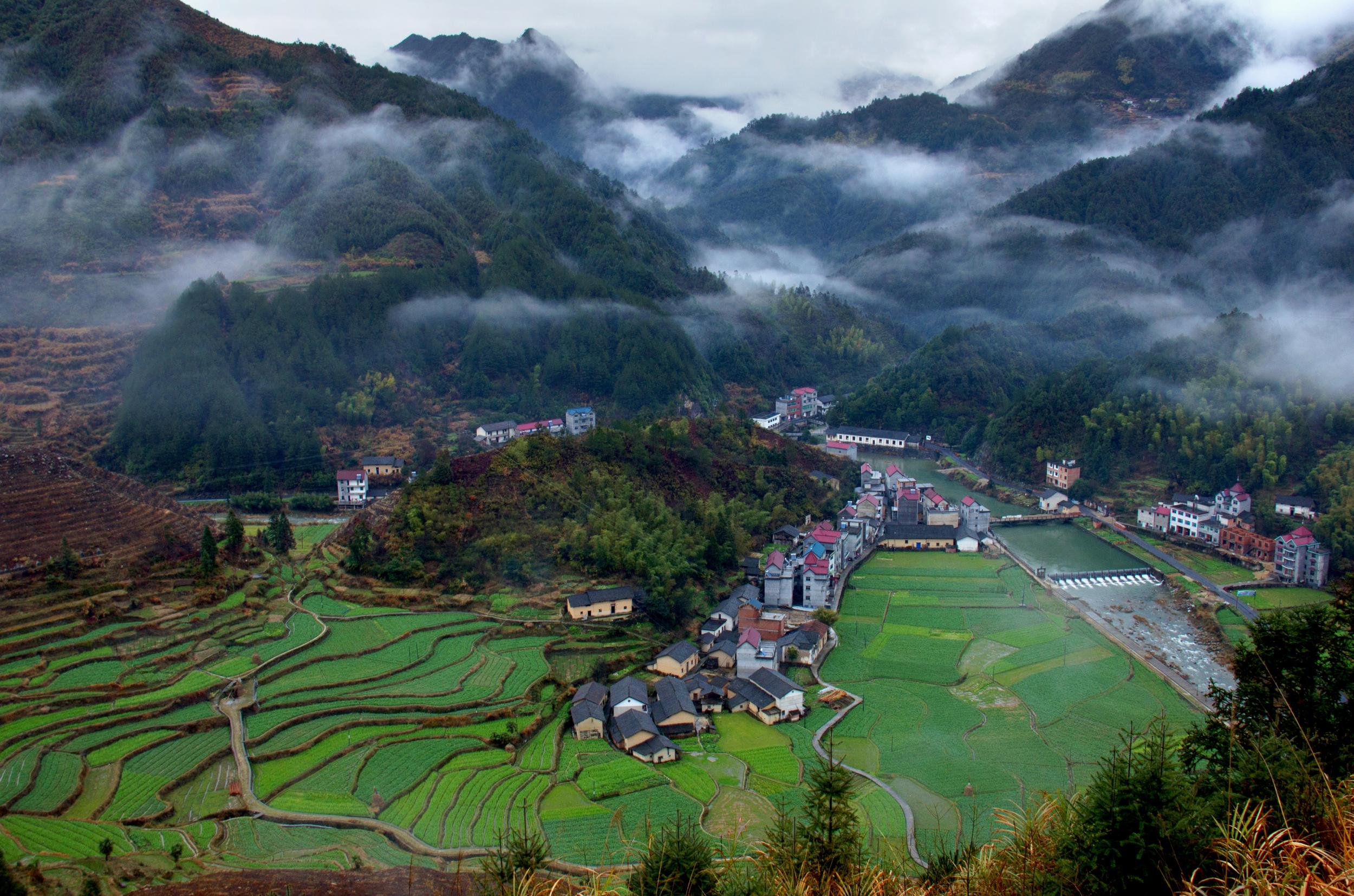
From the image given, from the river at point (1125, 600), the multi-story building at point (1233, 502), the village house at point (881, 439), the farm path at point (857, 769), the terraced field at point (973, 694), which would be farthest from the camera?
the village house at point (881, 439)

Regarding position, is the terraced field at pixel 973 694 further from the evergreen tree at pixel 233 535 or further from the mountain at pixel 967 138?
the mountain at pixel 967 138

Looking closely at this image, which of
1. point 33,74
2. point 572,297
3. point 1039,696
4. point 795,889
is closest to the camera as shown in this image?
point 795,889

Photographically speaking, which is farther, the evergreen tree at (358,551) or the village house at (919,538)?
the village house at (919,538)

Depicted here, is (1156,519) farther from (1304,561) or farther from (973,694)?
(973,694)

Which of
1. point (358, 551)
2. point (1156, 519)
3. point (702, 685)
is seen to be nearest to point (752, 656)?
point (702, 685)

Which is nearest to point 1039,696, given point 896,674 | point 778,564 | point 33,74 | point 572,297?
point 896,674

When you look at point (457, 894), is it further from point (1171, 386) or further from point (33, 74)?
point (33, 74)

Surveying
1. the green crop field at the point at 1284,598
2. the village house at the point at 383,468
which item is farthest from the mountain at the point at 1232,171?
the village house at the point at 383,468
